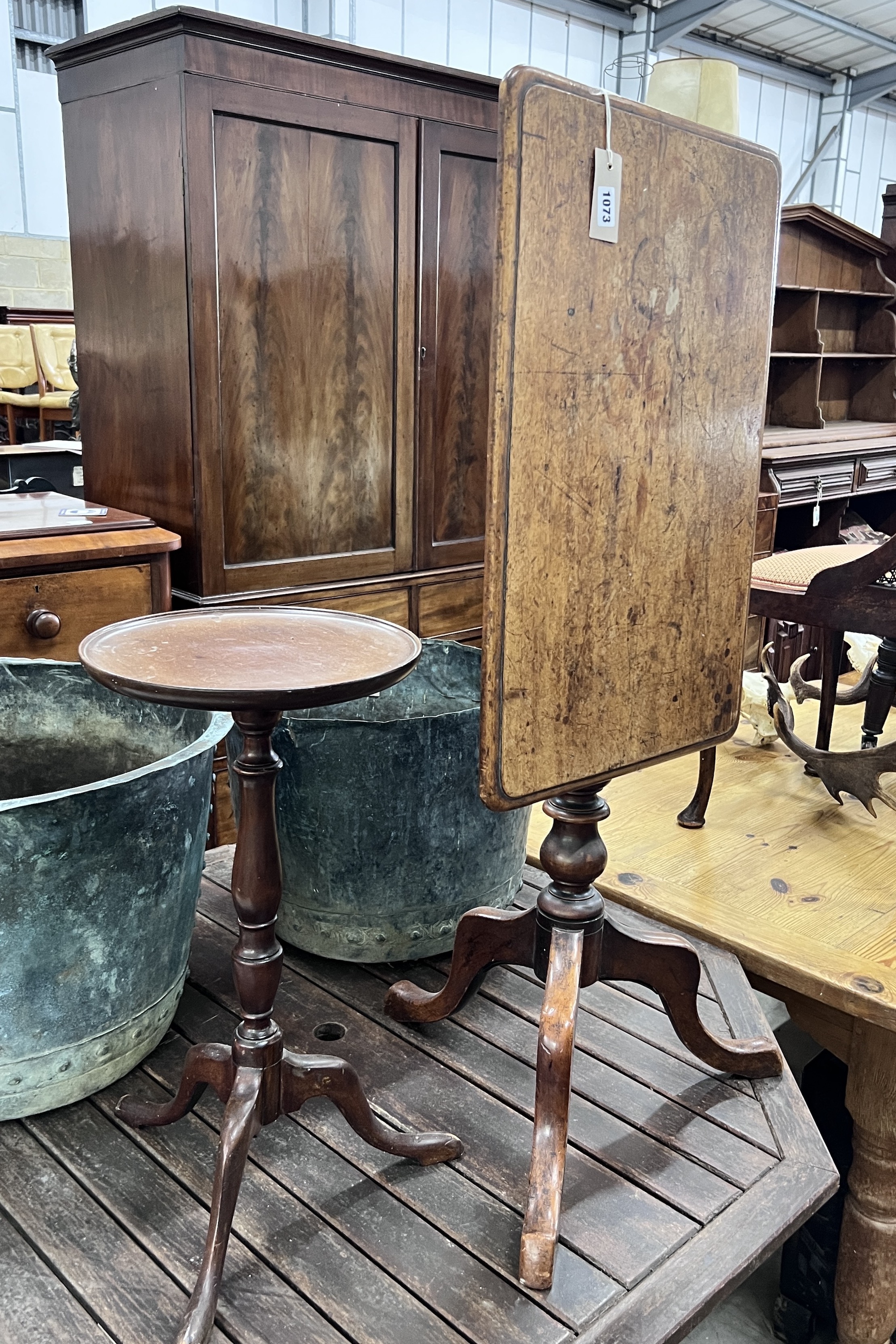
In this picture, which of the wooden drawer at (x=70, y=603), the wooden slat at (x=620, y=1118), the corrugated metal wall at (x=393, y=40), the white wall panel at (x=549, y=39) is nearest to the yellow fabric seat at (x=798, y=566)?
the wooden slat at (x=620, y=1118)

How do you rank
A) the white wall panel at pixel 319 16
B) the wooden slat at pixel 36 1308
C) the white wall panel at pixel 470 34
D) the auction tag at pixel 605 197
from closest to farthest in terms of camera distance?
the wooden slat at pixel 36 1308 → the auction tag at pixel 605 197 → the white wall panel at pixel 319 16 → the white wall panel at pixel 470 34

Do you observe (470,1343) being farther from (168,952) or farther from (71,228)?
(71,228)

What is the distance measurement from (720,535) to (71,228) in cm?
203

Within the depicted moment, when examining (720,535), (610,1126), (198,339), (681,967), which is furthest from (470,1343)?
(198,339)

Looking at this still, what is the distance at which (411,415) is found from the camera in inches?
113

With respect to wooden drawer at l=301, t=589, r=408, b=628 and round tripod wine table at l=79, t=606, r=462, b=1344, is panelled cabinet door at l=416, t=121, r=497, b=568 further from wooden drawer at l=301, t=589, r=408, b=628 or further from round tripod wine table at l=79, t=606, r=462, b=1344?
round tripod wine table at l=79, t=606, r=462, b=1344

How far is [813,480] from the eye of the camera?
16.2 ft

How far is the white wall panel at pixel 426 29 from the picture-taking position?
760 cm

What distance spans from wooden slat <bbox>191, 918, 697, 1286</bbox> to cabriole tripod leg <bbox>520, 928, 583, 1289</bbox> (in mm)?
43

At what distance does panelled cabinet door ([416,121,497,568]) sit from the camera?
9.11 ft

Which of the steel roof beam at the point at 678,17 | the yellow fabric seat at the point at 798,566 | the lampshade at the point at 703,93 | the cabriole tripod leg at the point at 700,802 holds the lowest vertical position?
the cabriole tripod leg at the point at 700,802

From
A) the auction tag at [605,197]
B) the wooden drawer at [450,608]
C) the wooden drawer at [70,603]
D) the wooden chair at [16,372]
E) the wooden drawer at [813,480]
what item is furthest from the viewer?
the wooden chair at [16,372]

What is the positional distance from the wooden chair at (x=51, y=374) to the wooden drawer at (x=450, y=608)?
5302 mm

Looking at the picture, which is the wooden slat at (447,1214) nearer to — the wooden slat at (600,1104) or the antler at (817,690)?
the wooden slat at (600,1104)
